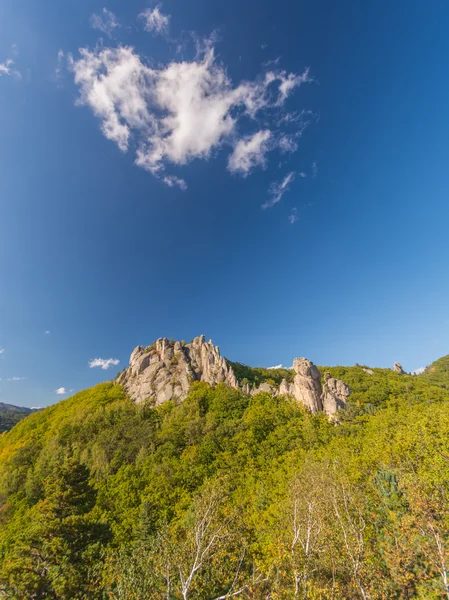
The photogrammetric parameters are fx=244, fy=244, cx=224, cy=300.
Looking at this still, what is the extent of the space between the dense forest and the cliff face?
4070 millimetres

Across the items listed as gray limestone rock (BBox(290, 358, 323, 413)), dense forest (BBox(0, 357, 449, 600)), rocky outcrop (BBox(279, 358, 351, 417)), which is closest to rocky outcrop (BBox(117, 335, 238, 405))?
dense forest (BBox(0, 357, 449, 600))

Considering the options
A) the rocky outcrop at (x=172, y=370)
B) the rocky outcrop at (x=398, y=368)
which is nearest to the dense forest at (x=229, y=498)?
the rocky outcrop at (x=172, y=370)

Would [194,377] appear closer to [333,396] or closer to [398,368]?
[333,396]

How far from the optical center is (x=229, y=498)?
4503cm

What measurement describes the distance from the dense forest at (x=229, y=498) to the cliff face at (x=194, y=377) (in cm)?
407

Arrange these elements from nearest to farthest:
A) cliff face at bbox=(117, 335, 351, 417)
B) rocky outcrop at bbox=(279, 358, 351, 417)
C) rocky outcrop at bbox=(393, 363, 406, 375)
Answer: rocky outcrop at bbox=(279, 358, 351, 417)
cliff face at bbox=(117, 335, 351, 417)
rocky outcrop at bbox=(393, 363, 406, 375)

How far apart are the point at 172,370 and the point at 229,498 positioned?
162 ft

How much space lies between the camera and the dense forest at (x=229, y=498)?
1959 centimetres

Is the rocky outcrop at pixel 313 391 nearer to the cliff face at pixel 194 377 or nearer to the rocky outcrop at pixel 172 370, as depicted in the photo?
the cliff face at pixel 194 377

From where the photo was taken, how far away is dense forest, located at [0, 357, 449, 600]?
771 inches

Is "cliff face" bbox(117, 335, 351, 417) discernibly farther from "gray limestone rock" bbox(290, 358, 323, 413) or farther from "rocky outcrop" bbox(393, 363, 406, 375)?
"rocky outcrop" bbox(393, 363, 406, 375)

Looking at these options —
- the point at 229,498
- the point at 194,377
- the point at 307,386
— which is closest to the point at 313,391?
the point at 307,386

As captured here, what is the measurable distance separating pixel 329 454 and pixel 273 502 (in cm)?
1461

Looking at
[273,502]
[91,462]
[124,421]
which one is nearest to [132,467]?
[91,462]
